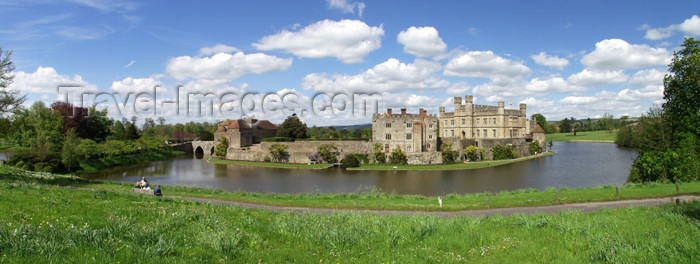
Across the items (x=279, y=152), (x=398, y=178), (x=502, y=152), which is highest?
(x=279, y=152)

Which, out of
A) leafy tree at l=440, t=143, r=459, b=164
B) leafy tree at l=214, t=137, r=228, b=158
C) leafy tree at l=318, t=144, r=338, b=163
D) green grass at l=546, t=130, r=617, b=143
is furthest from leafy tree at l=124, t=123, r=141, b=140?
green grass at l=546, t=130, r=617, b=143

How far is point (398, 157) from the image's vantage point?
4544 cm

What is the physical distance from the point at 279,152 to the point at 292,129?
19300mm

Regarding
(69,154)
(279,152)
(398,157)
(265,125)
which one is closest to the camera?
(69,154)

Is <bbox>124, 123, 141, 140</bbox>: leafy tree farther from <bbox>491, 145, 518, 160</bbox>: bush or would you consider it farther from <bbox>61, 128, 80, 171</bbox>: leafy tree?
<bbox>491, 145, 518, 160</bbox>: bush

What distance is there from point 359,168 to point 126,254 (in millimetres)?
39108

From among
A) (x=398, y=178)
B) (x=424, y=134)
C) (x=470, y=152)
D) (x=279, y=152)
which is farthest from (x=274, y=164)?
(x=470, y=152)

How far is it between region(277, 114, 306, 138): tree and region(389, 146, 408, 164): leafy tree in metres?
28.6

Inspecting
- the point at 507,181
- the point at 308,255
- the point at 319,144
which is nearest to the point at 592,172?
the point at 507,181

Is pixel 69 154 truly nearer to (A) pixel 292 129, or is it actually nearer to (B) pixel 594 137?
(A) pixel 292 129

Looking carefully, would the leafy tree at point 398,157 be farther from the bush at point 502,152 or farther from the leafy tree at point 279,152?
the leafy tree at point 279,152

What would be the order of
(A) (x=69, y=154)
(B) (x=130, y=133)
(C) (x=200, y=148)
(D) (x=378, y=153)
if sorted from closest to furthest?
(A) (x=69, y=154) < (D) (x=378, y=153) < (B) (x=130, y=133) < (C) (x=200, y=148)

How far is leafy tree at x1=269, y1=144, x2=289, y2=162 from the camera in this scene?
51.1 m

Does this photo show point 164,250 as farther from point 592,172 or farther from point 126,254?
point 592,172
